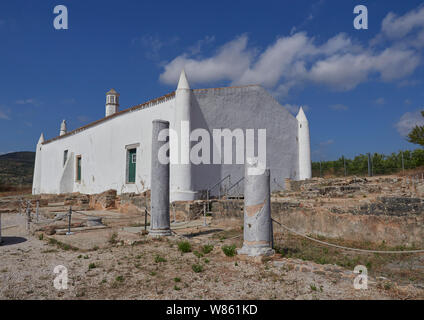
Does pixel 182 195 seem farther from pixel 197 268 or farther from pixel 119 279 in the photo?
pixel 119 279

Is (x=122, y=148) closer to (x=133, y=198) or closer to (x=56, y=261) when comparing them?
(x=133, y=198)

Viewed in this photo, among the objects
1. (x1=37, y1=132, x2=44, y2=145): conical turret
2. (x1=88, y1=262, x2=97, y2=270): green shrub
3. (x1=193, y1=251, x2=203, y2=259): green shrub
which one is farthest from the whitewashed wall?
(x1=37, y1=132, x2=44, y2=145): conical turret

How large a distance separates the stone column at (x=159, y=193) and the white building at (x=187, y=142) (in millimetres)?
4838

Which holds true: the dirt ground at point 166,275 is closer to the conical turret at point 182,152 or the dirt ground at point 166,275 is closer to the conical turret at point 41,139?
the conical turret at point 182,152

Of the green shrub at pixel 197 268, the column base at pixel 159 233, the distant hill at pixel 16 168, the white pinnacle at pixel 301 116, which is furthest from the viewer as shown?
the distant hill at pixel 16 168

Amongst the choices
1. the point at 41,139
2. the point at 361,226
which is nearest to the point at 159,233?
the point at 361,226

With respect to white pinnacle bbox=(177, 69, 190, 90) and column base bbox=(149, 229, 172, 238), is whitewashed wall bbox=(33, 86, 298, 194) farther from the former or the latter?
column base bbox=(149, 229, 172, 238)

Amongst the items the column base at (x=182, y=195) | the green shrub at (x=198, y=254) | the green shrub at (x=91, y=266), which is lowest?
the green shrub at (x=91, y=266)

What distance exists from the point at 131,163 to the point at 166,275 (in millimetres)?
13279

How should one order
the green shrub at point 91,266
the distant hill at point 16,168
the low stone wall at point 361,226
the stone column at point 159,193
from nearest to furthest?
1. the green shrub at point 91,266
2. the low stone wall at point 361,226
3. the stone column at point 159,193
4. the distant hill at point 16,168

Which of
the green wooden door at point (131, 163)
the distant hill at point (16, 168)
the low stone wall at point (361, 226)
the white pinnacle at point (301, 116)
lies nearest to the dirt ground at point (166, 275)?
the low stone wall at point (361, 226)

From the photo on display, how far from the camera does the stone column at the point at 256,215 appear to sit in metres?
5.85

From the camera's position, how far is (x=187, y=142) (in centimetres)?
1352

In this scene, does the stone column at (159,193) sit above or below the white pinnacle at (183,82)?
below
